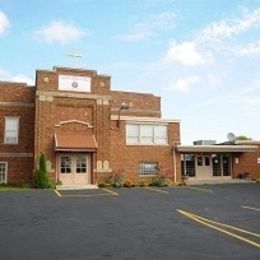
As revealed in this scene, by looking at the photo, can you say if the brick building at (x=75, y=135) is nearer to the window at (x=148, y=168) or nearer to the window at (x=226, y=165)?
the window at (x=148, y=168)

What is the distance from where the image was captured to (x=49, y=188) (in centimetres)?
2817

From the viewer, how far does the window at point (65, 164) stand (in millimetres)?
30562

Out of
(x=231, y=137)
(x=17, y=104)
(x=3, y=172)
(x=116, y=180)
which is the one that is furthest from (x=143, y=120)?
(x=3, y=172)

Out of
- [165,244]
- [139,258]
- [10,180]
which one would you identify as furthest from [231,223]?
[10,180]

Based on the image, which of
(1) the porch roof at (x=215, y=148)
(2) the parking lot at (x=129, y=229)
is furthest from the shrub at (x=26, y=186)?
(1) the porch roof at (x=215, y=148)

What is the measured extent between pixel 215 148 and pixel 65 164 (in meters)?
13.5

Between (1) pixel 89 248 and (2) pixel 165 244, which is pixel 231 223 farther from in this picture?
(1) pixel 89 248

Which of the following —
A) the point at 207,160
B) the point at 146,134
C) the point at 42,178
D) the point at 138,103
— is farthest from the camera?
the point at 138,103

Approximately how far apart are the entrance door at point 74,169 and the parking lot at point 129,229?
10488 millimetres

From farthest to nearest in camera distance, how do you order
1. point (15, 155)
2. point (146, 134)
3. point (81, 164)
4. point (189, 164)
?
point (189, 164) → point (146, 134) → point (15, 155) → point (81, 164)

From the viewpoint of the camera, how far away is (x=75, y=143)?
30.0 meters

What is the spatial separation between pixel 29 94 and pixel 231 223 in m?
23.3

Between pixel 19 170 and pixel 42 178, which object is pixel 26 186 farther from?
pixel 19 170

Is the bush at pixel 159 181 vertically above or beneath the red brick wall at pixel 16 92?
beneath
